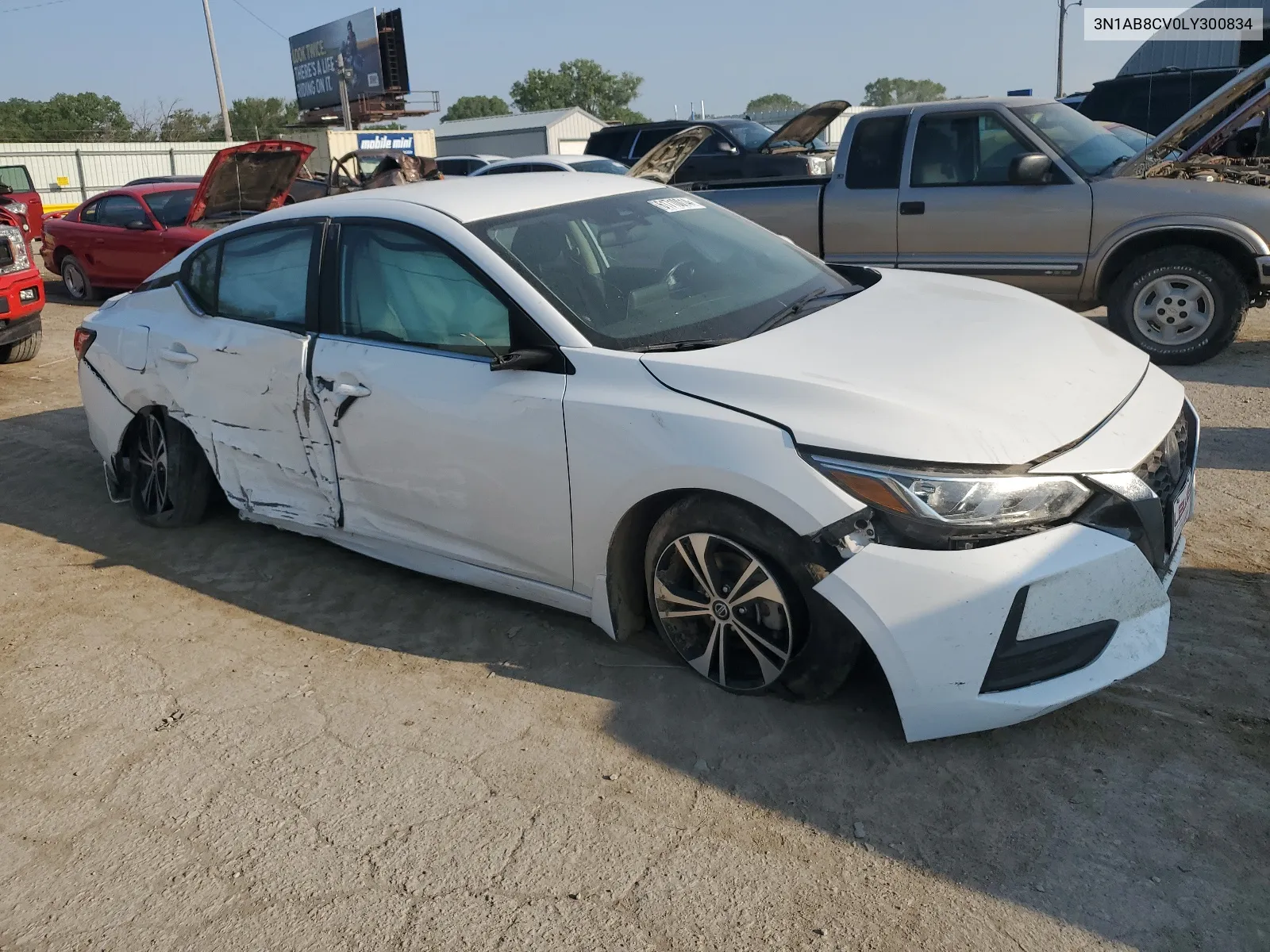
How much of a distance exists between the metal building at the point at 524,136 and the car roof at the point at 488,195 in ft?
131

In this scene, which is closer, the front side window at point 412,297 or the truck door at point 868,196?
the front side window at point 412,297

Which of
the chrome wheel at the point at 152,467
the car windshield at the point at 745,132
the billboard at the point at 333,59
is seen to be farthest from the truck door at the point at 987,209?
the billboard at the point at 333,59

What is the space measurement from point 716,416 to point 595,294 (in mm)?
849

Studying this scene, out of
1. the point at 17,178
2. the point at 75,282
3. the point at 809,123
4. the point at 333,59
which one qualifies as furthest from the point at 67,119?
the point at 809,123

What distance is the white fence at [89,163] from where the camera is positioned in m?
28.5

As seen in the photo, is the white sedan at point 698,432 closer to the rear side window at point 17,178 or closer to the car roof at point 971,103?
the car roof at point 971,103

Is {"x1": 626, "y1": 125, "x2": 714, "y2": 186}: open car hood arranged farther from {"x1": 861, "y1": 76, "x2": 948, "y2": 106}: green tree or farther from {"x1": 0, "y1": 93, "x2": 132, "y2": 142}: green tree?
{"x1": 861, "y1": 76, "x2": 948, "y2": 106}: green tree

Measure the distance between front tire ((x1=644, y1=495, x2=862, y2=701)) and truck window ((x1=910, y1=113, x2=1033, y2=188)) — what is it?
18.0 ft

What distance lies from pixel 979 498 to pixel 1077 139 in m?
6.05

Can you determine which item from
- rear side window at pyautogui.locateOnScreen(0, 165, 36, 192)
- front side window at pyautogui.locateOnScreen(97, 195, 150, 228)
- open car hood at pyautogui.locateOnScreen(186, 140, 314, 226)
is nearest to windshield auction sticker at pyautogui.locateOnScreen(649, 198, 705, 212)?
open car hood at pyautogui.locateOnScreen(186, 140, 314, 226)

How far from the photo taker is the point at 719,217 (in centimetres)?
459

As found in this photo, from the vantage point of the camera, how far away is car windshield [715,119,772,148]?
575 inches

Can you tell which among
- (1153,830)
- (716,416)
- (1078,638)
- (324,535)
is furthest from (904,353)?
(324,535)

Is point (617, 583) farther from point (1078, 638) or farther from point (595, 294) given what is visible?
point (1078, 638)
